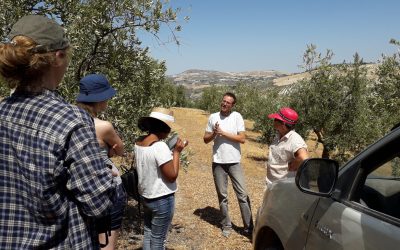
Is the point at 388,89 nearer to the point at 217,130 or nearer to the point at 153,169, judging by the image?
the point at 217,130

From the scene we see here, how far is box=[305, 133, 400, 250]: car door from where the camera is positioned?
186 centimetres

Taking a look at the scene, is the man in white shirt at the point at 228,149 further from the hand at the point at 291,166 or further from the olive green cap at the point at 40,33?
the olive green cap at the point at 40,33

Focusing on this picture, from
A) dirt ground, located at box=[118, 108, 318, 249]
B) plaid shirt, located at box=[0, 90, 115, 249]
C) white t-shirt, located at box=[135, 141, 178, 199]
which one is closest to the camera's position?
plaid shirt, located at box=[0, 90, 115, 249]

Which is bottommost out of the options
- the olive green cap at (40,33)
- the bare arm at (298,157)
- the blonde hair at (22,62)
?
the bare arm at (298,157)

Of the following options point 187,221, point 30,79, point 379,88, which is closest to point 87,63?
point 187,221

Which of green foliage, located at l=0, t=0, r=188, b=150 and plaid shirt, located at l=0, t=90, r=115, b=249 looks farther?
green foliage, located at l=0, t=0, r=188, b=150

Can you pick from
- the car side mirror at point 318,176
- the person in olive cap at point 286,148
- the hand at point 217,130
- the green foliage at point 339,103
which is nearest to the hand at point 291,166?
the person in olive cap at point 286,148

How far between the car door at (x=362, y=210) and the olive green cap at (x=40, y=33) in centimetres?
166

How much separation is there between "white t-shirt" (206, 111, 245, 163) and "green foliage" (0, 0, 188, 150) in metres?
1.06

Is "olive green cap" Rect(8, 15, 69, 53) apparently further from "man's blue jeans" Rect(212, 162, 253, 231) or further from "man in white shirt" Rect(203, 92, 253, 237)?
"man's blue jeans" Rect(212, 162, 253, 231)

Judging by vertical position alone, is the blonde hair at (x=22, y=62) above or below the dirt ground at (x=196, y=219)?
above

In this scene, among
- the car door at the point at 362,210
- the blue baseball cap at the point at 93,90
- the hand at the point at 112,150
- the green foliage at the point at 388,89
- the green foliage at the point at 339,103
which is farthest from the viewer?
the green foliage at the point at 339,103

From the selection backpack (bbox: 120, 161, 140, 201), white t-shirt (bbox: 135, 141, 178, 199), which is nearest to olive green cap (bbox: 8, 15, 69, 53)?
white t-shirt (bbox: 135, 141, 178, 199)

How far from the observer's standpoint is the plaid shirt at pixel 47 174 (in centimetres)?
169
